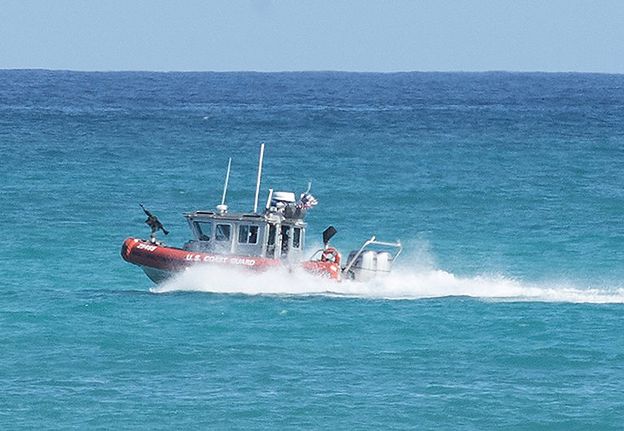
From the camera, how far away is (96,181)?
236 ft

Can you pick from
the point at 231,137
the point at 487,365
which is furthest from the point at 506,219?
the point at 231,137

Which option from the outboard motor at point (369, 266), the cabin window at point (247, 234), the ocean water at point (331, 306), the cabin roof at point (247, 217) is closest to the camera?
the ocean water at point (331, 306)

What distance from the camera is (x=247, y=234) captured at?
41031 mm

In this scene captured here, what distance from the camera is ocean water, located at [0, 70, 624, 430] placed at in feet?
96.9

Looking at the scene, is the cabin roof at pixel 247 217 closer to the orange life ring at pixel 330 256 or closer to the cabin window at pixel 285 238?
the cabin window at pixel 285 238

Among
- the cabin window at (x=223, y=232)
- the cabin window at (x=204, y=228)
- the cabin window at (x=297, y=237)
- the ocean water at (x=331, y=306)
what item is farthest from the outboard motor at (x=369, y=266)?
the cabin window at (x=204, y=228)

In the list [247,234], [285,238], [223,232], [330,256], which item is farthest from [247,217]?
[330,256]

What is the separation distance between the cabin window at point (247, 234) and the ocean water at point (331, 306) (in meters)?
0.97

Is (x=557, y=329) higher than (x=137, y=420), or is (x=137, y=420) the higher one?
(x=557, y=329)

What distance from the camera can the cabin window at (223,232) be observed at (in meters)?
41.0

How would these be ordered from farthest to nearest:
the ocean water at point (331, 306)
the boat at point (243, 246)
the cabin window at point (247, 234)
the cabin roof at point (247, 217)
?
the cabin window at point (247, 234), the cabin roof at point (247, 217), the boat at point (243, 246), the ocean water at point (331, 306)

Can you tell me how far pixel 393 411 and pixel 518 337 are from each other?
24.0ft

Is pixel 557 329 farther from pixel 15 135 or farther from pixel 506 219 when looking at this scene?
pixel 15 135

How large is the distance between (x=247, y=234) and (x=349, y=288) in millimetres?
2959
